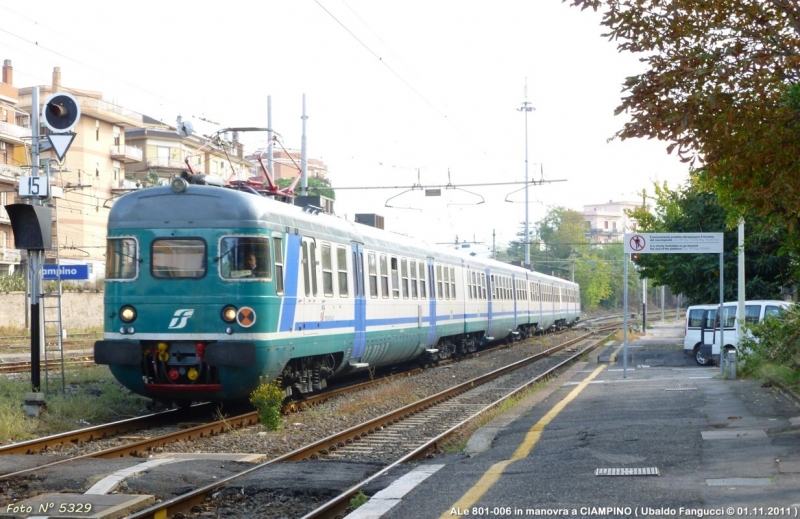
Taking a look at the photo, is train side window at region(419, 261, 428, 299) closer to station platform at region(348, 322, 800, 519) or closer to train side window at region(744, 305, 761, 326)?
station platform at region(348, 322, 800, 519)

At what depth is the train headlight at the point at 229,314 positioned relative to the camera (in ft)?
42.0

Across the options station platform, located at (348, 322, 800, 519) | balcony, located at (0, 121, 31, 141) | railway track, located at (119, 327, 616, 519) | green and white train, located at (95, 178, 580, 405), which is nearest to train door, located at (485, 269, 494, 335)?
railway track, located at (119, 327, 616, 519)

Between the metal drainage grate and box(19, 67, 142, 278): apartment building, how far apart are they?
53.0 meters

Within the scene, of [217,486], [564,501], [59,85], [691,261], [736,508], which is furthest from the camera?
[59,85]

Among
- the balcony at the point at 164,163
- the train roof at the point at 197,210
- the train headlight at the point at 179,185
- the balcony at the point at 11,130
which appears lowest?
the train roof at the point at 197,210

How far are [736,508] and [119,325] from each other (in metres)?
8.82

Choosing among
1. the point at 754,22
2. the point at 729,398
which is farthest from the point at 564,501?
the point at 729,398

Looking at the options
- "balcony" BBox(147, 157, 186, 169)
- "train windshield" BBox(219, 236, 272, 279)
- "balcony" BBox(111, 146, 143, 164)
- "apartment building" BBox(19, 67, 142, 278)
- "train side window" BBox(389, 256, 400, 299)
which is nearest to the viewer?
"train windshield" BBox(219, 236, 272, 279)

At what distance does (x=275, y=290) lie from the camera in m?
13.2

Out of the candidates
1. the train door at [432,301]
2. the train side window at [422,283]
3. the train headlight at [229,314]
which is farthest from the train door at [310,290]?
the train door at [432,301]

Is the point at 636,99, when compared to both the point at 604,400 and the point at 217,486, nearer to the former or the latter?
the point at 217,486

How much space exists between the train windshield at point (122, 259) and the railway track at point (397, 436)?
367 centimetres

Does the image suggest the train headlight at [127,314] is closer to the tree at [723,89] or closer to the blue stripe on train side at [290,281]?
the blue stripe on train side at [290,281]

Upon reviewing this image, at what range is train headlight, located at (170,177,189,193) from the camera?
1306 cm
